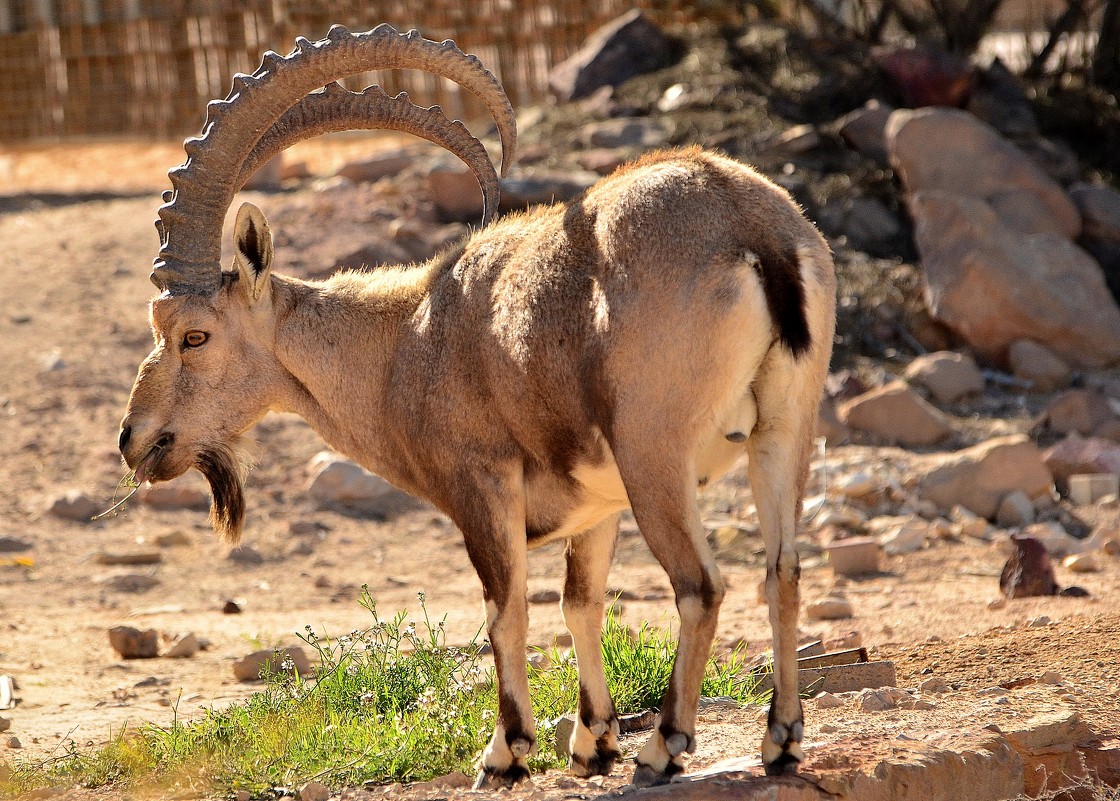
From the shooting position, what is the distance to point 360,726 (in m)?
4.98

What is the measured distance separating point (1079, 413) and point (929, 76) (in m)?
4.67

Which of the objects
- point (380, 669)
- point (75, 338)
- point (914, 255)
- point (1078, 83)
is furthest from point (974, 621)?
point (1078, 83)

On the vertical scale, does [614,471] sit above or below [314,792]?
above

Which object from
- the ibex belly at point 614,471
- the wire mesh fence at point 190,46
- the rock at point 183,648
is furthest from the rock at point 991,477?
the wire mesh fence at point 190,46

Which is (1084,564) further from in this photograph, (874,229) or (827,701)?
(874,229)

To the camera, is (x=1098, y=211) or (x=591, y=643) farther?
(x=1098, y=211)

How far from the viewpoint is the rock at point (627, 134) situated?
13.6m

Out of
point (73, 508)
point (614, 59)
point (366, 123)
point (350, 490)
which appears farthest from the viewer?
point (614, 59)

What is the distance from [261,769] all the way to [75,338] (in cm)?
762

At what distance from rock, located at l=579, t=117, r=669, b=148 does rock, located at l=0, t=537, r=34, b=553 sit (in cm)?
698

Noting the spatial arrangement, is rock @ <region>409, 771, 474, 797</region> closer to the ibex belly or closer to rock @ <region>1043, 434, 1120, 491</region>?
the ibex belly

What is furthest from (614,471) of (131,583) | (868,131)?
(868,131)

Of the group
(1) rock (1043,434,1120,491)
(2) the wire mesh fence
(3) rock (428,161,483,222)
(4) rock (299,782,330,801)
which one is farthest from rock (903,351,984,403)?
(4) rock (299,782,330,801)

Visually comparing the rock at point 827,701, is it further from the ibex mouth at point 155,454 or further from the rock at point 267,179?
the rock at point 267,179
